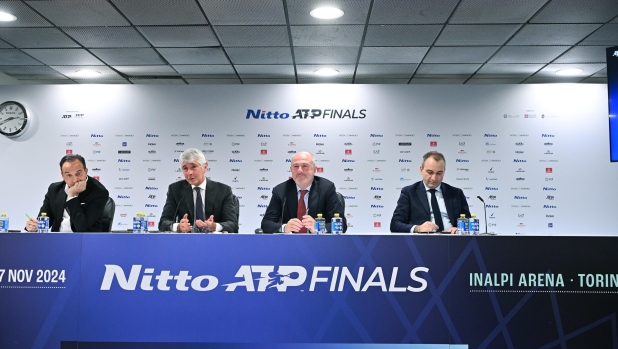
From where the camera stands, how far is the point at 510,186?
21.2 ft

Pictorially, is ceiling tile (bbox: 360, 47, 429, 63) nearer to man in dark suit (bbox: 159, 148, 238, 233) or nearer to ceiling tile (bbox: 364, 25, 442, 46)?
ceiling tile (bbox: 364, 25, 442, 46)

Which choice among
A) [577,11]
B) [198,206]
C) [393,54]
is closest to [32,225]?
[198,206]

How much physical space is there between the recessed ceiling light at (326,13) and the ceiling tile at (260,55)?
945 mm

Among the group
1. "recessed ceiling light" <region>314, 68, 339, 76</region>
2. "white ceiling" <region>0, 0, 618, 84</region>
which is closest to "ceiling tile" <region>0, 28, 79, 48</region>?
"white ceiling" <region>0, 0, 618, 84</region>

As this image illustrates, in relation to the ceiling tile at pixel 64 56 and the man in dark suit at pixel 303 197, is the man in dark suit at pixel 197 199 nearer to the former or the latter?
the man in dark suit at pixel 303 197

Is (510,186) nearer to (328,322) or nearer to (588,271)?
(588,271)

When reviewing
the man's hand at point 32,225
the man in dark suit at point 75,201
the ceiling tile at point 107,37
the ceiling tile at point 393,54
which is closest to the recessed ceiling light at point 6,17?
the ceiling tile at point 107,37

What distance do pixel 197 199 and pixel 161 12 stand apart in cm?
164

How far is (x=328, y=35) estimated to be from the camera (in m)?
5.12

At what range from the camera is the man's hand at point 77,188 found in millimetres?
3779

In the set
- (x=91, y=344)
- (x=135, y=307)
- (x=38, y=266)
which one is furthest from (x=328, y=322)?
(x=38, y=266)

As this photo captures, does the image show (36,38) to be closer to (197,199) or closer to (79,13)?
(79,13)

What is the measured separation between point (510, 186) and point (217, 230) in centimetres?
398

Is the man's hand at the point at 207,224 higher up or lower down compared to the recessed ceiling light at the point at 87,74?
lower down
